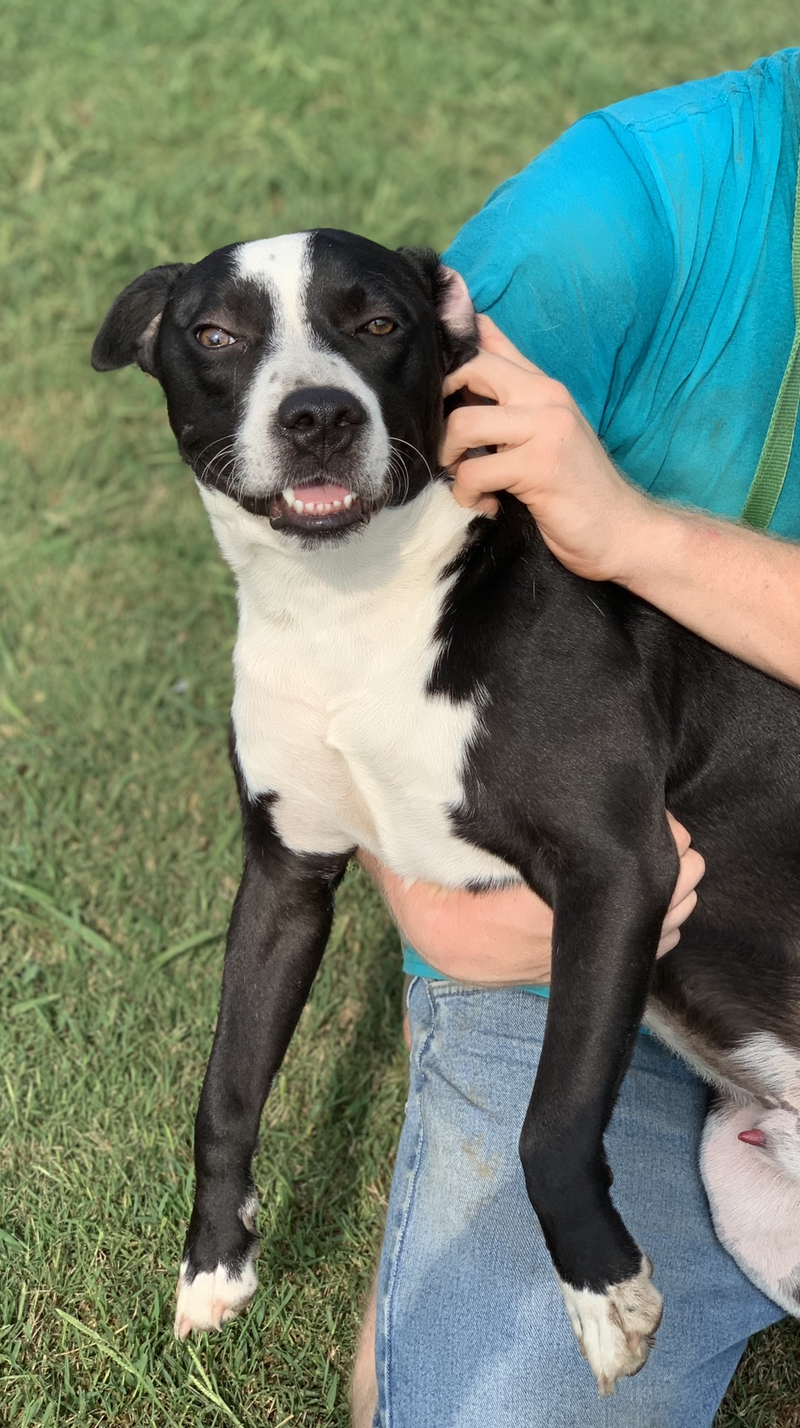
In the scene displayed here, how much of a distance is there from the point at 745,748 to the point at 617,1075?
63 cm

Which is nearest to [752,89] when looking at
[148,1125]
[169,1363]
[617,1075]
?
[617,1075]

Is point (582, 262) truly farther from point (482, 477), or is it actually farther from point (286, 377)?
point (286, 377)

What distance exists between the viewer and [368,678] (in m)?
2.40

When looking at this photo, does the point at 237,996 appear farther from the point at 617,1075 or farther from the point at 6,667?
the point at 6,667

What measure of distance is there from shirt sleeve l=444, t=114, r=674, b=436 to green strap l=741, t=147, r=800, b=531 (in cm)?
22

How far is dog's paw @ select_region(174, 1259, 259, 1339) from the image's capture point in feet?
7.85

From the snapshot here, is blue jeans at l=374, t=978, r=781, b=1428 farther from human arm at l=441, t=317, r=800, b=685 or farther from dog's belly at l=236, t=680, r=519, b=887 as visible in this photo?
human arm at l=441, t=317, r=800, b=685

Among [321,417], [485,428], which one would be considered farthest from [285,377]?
[485,428]

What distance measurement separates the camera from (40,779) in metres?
3.75

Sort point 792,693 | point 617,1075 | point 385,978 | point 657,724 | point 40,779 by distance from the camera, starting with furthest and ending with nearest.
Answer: point 40,779 < point 385,978 < point 792,693 < point 657,724 < point 617,1075

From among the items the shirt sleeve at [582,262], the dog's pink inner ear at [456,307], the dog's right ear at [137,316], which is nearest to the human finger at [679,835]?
the shirt sleeve at [582,262]

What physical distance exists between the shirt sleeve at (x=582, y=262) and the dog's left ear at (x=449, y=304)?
2.5 inches

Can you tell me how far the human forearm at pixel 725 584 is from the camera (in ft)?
7.95

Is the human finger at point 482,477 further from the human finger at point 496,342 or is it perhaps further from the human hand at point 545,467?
the human finger at point 496,342
